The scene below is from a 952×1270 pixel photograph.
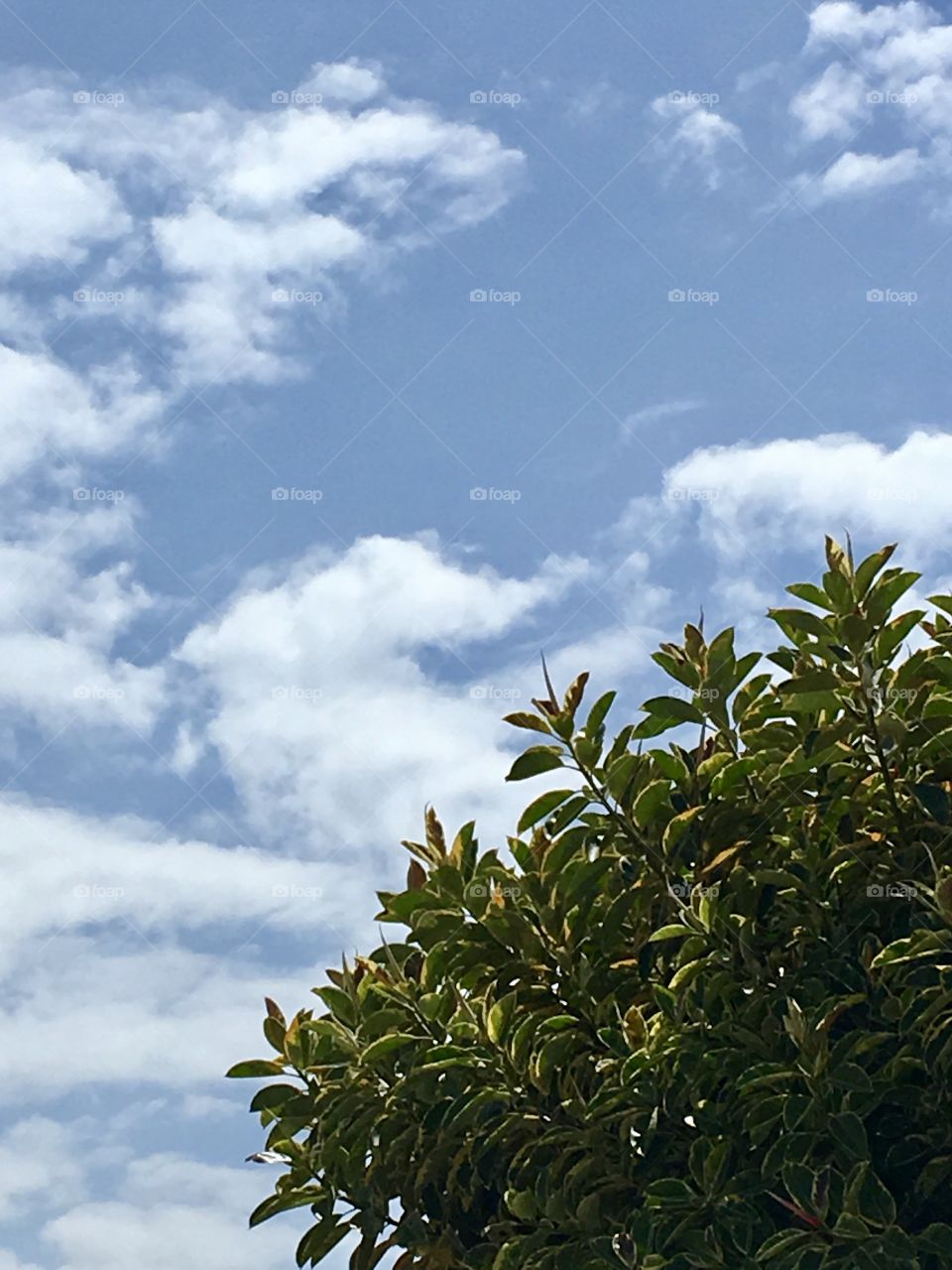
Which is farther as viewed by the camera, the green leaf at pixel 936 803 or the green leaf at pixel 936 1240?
the green leaf at pixel 936 803

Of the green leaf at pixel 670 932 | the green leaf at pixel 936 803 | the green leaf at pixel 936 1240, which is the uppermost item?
the green leaf at pixel 936 803

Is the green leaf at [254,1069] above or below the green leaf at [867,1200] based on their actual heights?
above

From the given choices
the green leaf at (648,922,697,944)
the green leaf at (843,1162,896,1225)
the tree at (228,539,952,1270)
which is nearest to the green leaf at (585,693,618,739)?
the tree at (228,539,952,1270)

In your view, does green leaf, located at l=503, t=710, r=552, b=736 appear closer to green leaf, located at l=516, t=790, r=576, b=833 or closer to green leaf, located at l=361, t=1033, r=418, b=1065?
green leaf, located at l=516, t=790, r=576, b=833

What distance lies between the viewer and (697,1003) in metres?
3.87

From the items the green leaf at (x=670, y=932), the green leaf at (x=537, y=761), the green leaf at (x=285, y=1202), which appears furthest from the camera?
the green leaf at (x=285, y=1202)

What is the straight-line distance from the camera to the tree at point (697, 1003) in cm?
364

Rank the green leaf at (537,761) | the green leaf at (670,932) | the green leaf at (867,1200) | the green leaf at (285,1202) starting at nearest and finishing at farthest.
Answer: the green leaf at (867,1200) → the green leaf at (670,932) → the green leaf at (537,761) → the green leaf at (285,1202)

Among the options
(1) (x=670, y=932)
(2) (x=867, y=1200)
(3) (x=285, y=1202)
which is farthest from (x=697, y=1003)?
(3) (x=285, y=1202)

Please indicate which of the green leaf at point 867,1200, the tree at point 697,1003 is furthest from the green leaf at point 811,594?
the green leaf at point 867,1200

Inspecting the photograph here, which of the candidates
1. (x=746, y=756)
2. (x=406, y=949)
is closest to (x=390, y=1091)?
(x=406, y=949)

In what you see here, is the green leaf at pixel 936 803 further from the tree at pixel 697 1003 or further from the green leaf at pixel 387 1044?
the green leaf at pixel 387 1044

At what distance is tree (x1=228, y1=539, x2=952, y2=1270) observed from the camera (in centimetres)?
364

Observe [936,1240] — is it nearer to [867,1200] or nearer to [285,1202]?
[867,1200]
